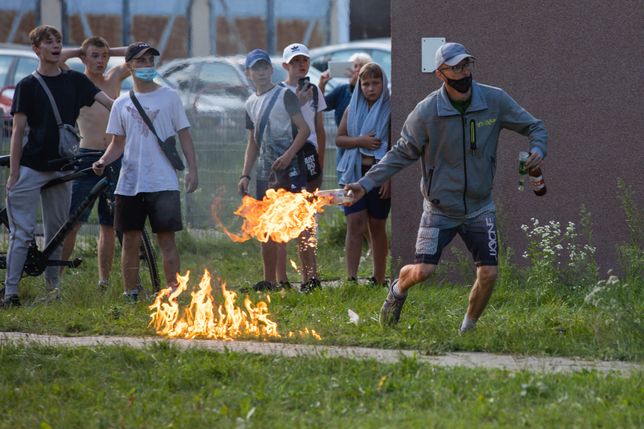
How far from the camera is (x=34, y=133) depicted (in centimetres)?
1016

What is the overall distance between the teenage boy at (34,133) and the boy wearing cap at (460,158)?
10.3 ft

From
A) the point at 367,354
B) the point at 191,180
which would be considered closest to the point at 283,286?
the point at 191,180

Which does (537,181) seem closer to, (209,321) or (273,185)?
(209,321)

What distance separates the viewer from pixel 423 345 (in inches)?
311

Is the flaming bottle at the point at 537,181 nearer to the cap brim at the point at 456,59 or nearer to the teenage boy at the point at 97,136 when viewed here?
the cap brim at the point at 456,59

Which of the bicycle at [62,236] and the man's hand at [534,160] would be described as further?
the bicycle at [62,236]

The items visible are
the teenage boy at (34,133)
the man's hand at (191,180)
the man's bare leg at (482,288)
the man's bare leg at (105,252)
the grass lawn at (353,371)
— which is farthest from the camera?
the man's bare leg at (105,252)

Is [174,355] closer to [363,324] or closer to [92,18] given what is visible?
[363,324]

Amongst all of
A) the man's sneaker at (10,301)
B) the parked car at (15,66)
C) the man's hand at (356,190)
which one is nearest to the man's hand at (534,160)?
the man's hand at (356,190)

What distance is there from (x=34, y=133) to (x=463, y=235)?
12.5 feet

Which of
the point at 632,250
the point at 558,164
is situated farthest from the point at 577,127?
the point at 632,250

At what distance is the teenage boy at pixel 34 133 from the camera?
10070 mm

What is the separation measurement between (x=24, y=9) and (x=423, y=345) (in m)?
26.5

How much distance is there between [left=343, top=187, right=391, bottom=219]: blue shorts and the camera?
1077 centimetres
